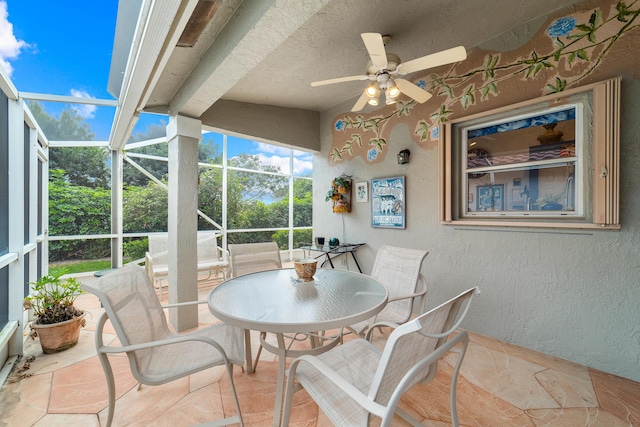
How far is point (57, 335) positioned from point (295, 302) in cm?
238

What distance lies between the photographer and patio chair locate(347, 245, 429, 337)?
6.84ft

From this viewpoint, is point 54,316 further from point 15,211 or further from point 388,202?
point 388,202

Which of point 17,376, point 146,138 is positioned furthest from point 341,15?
point 146,138

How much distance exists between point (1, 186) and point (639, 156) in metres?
4.85

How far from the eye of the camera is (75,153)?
4691mm

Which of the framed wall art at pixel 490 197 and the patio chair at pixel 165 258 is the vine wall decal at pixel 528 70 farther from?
the patio chair at pixel 165 258

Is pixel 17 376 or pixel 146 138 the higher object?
pixel 146 138

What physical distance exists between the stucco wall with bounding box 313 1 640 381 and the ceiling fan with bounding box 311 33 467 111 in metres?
1.03

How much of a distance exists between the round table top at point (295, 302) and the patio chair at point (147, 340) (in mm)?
236

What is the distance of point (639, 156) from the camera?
1.92m

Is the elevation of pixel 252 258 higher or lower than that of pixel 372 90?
lower

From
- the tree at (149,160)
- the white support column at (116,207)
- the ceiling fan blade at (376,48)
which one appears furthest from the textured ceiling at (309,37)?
the white support column at (116,207)

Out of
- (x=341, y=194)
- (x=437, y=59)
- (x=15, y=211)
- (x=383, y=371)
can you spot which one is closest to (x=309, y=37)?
(x=437, y=59)

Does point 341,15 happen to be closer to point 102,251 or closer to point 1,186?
point 1,186
